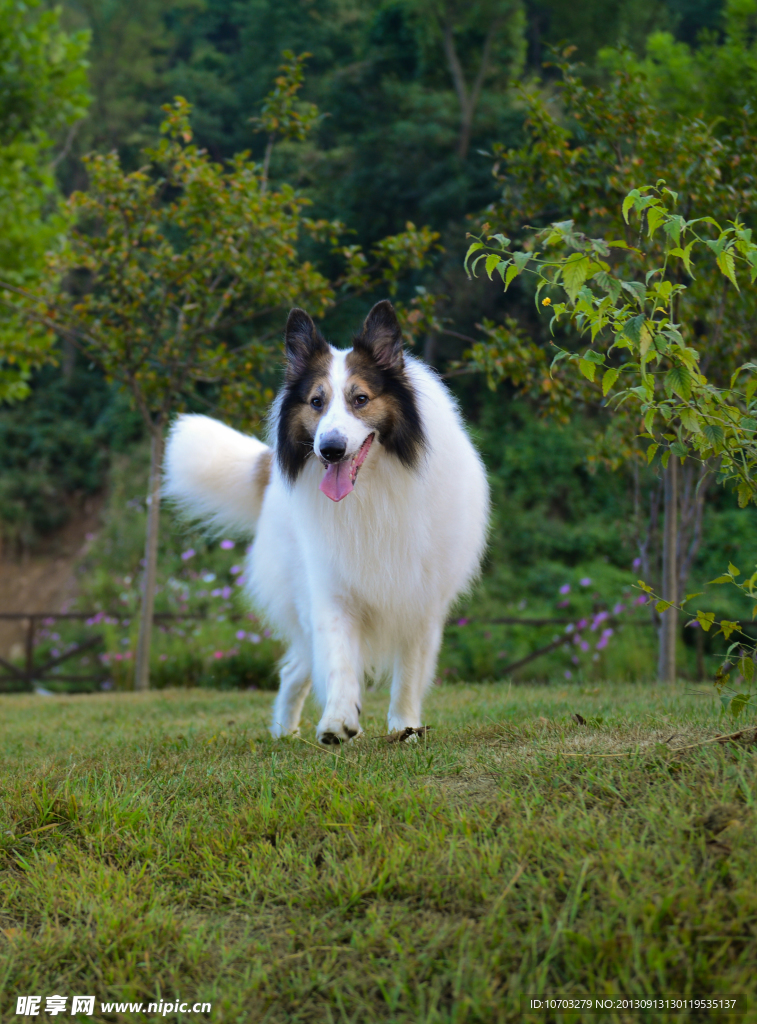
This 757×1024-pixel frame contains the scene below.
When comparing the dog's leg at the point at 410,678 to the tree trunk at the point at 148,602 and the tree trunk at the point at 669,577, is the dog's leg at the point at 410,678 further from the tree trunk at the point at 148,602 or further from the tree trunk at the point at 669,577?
the tree trunk at the point at 148,602

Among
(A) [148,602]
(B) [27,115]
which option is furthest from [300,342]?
(B) [27,115]

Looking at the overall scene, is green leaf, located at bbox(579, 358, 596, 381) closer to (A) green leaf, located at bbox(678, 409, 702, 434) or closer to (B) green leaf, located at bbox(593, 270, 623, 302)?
(B) green leaf, located at bbox(593, 270, 623, 302)

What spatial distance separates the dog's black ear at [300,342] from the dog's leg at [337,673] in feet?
4.13

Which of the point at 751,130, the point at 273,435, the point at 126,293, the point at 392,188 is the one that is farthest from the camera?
the point at 392,188

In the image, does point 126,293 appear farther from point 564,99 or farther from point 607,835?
point 607,835

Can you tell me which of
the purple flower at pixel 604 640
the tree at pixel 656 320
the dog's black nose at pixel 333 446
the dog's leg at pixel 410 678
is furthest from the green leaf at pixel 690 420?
the purple flower at pixel 604 640

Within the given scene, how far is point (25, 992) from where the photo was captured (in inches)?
87.6

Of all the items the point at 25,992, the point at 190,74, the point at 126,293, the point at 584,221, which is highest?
the point at 190,74

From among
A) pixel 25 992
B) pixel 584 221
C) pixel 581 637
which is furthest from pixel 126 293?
pixel 25 992

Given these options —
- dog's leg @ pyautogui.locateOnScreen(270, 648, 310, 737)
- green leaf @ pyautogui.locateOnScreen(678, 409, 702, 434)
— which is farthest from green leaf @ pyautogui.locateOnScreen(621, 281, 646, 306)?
dog's leg @ pyautogui.locateOnScreen(270, 648, 310, 737)

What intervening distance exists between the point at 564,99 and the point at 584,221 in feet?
3.69

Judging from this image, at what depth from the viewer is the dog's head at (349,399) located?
4.01 meters

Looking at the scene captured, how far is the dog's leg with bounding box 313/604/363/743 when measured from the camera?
3830mm

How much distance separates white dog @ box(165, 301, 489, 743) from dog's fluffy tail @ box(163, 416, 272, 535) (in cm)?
121
